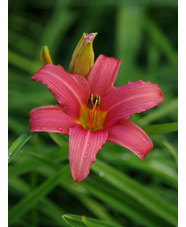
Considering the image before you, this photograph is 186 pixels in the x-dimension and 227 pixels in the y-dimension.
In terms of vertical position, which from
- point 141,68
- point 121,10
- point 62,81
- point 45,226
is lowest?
point 45,226

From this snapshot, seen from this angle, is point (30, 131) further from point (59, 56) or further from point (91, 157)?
point (59, 56)

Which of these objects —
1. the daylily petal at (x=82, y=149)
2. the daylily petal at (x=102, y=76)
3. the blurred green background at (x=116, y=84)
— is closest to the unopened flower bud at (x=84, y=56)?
the daylily petal at (x=102, y=76)

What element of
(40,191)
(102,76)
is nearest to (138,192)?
(40,191)

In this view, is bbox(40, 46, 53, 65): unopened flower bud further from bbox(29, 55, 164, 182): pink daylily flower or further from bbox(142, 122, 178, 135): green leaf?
bbox(142, 122, 178, 135): green leaf

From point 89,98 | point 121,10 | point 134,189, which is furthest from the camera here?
point 121,10

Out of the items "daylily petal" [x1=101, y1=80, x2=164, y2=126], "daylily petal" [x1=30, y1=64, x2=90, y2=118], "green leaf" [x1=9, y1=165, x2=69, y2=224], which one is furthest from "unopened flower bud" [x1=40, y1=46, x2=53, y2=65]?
"green leaf" [x1=9, y1=165, x2=69, y2=224]

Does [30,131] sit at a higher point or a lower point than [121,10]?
lower

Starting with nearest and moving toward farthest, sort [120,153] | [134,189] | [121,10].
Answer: [134,189], [120,153], [121,10]

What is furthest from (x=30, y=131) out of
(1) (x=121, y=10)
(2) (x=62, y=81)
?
(1) (x=121, y=10)
